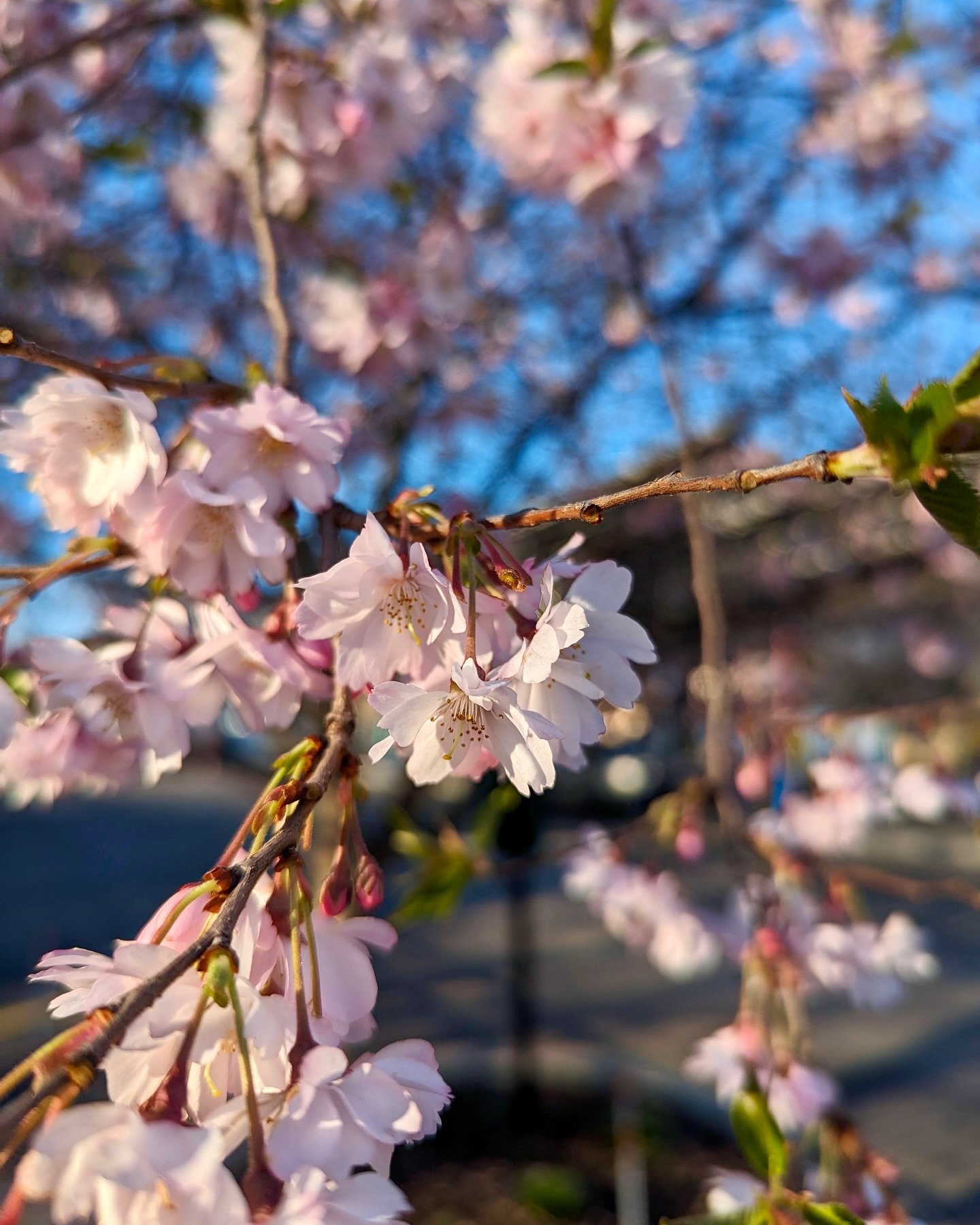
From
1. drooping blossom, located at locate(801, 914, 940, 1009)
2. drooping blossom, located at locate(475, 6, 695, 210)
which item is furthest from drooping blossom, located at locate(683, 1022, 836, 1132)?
drooping blossom, located at locate(475, 6, 695, 210)

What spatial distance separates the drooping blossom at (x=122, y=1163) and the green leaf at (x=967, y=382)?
558 millimetres

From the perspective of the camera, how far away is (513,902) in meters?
3.79

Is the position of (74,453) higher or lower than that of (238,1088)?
higher

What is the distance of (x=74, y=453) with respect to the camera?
31.3 inches

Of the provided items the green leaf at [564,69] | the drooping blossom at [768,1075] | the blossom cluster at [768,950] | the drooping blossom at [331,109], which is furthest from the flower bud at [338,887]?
the drooping blossom at [331,109]

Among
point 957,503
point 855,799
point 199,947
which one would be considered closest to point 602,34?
point 957,503

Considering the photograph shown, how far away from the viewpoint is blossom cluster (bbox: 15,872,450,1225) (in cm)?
45

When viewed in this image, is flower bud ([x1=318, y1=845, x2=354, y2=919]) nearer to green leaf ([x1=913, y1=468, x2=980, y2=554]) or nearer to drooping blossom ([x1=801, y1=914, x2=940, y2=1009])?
green leaf ([x1=913, y1=468, x2=980, y2=554])

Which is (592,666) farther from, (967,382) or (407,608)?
(967,382)

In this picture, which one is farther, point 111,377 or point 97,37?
point 97,37

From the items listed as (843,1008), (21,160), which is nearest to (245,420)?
(21,160)

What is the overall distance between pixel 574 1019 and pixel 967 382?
5498 millimetres

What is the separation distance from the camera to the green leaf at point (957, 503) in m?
0.49

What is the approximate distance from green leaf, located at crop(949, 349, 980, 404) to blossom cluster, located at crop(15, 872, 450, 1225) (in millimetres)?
495
